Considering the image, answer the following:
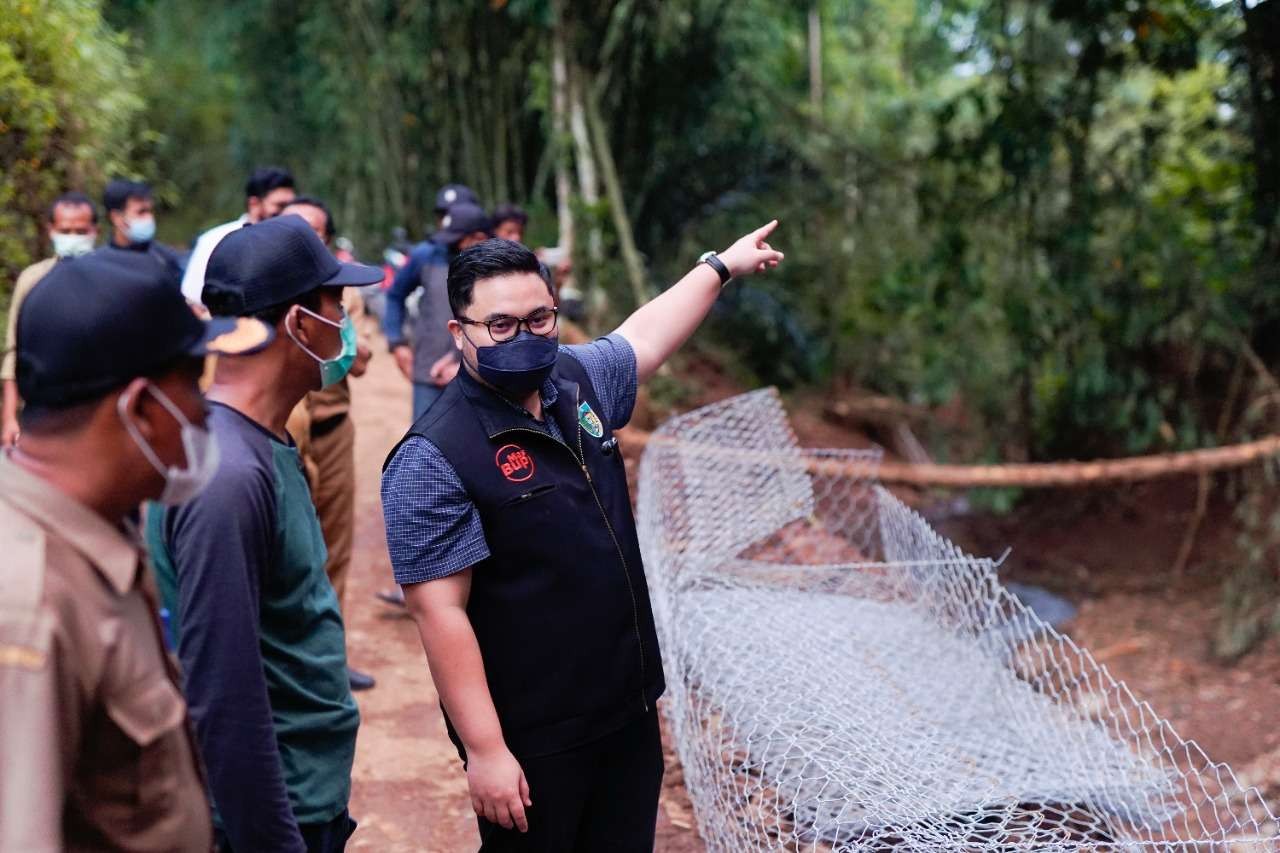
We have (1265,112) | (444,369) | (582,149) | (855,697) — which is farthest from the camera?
(582,149)

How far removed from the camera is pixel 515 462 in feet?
6.83

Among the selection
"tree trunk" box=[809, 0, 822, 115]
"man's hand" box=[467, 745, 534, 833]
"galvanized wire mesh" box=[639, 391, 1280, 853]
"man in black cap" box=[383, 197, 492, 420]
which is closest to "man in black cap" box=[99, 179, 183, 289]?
"man in black cap" box=[383, 197, 492, 420]

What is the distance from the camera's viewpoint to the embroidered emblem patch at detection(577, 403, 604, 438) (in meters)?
2.23

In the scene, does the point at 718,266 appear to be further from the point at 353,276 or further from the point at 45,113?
the point at 45,113

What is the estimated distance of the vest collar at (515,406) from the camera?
2100 mm

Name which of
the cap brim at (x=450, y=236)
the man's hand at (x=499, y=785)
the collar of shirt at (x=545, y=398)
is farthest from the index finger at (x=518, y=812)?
the cap brim at (x=450, y=236)

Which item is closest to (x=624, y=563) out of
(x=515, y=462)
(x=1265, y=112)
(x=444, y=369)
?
(x=515, y=462)

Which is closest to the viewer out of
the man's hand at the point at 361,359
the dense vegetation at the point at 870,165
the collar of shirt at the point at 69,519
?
the collar of shirt at the point at 69,519

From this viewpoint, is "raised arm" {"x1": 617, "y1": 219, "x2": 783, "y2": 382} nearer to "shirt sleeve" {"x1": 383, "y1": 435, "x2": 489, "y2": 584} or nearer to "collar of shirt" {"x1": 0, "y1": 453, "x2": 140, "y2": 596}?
"shirt sleeve" {"x1": 383, "y1": 435, "x2": 489, "y2": 584}

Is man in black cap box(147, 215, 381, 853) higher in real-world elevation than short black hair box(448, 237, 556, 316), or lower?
lower

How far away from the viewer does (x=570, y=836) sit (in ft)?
7.14

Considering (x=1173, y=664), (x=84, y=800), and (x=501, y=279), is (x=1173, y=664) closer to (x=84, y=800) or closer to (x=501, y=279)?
(x=501, y=279)

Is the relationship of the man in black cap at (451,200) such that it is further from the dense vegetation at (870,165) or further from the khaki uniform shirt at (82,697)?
the khaki uniform shirt at (82,697)

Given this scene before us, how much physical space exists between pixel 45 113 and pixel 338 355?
4.53m
